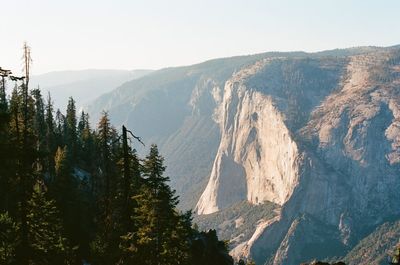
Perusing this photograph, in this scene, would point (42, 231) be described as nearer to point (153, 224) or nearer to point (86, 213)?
point (153, 224)

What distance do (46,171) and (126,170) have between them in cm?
4929

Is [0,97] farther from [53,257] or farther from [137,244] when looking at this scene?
[137,244]

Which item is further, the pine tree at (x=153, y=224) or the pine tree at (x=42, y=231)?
the pine tree at (x=42, y=231)

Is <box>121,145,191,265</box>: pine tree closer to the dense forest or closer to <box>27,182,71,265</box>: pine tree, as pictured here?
the dense forest

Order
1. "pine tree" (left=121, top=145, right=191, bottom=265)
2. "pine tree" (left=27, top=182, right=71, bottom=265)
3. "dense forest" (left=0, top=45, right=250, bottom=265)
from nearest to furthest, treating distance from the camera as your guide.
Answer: "dense forest" (left=0, top=45, right=250, bottom=265) < "pine tree" (left=121, top=145, right=191, bottom=265) < "pine tree" (left=27, top=182, right=71, bottom=265)

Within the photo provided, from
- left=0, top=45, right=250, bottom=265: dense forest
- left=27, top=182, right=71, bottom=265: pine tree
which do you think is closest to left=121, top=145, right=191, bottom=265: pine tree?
left=0, top=45, right=250, bottom=265: dense forest

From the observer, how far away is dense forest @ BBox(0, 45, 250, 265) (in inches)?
1391

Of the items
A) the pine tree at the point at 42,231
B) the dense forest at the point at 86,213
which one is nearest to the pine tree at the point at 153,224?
the dense forest at the point at 86,213

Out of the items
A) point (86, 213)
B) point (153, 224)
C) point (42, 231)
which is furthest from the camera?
point (86, 213)

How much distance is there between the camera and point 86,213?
227 ft

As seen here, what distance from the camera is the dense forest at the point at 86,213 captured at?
3534cm

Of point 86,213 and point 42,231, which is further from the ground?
point 42,231

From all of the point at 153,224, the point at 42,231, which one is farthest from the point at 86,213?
the point at 153,224

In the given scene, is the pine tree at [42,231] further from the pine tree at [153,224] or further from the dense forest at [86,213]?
the pine tree at [153,224]
